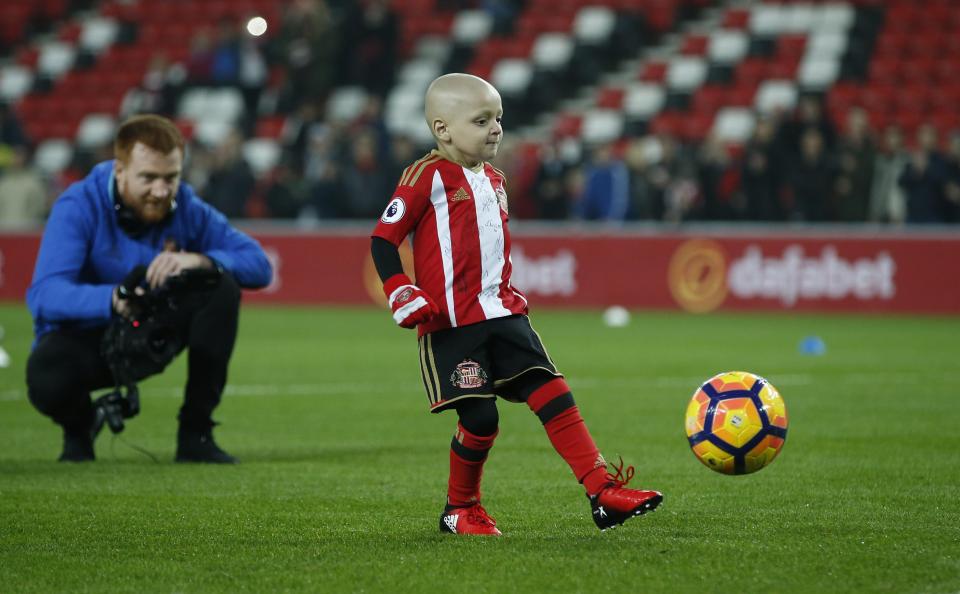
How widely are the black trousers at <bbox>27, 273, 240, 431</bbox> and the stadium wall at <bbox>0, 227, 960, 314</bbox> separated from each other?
422 inches

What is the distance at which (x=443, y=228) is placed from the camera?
5023 mm

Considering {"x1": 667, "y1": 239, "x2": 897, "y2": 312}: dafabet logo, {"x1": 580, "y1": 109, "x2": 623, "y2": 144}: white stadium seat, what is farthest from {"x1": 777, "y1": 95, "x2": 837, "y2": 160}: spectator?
{"x1": 580, "y1": 109, "x2": 623, "y2": 144}: white stadium seat

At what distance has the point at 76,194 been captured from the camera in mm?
6512

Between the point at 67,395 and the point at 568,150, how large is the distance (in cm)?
1565

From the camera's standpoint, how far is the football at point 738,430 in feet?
17.2

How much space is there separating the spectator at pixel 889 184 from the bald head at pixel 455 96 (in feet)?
45.2

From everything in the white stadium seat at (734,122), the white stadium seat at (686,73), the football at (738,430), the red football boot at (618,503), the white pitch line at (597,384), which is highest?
the white stadium seat at (686,73)

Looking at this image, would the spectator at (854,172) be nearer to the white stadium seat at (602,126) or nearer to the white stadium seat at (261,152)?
the white stadium seat at (602,126)

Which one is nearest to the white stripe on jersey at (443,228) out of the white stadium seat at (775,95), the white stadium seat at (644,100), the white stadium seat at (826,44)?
the white stadium seat at (775,95)

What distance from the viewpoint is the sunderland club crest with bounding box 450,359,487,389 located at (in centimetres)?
491

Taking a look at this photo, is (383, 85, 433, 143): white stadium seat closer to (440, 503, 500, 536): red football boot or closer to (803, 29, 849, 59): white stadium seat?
(803, 29, 849, 59): white stadium seat

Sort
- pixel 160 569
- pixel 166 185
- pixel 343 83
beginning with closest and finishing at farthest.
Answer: pixel 160 569 < pixel 166 185 < pixel 343 83

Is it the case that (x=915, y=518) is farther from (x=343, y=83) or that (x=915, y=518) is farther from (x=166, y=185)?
(x=343, y=83)

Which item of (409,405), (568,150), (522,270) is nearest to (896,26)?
(568,150)
